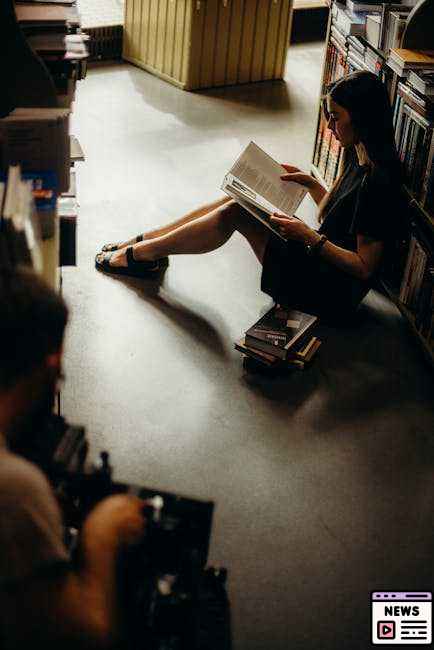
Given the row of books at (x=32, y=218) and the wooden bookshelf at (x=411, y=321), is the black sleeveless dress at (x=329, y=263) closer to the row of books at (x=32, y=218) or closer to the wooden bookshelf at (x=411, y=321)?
the wooden bookshelf at (x=411, y=321)

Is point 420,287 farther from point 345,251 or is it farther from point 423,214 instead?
point 345,251

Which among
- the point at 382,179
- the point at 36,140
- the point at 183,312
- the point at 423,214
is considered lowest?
the point at 183,312

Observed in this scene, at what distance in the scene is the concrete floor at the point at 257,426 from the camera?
2.21m

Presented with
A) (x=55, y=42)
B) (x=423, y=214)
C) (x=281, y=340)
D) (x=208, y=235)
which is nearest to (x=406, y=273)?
(x=423, y=214)

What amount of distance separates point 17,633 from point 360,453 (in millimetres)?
1654

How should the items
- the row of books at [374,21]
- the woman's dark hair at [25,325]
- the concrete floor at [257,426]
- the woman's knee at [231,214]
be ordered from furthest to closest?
the row of books at [374,21] → the woman's knee at [231,214] → the concrete floor at [257,426] → the woman's dark hair at [25,325]

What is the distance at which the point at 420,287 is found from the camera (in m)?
3.18

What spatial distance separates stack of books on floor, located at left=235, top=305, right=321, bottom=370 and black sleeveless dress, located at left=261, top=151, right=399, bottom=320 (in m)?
0.08

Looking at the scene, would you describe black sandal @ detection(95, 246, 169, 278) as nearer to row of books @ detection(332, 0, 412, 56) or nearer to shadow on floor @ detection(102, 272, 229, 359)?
shadow on floor @ detection(102, 272, 229, 359)

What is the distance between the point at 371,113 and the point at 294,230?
0.47 meters

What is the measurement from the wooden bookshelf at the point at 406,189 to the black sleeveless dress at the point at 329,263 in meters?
0.22

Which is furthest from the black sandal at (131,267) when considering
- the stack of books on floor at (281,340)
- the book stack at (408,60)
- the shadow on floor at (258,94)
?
the shadow on floor at (258,94)

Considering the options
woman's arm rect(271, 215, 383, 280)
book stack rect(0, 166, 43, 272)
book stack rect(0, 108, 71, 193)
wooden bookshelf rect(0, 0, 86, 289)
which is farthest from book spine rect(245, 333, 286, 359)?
book stack rect(0, 166, 43, 272)

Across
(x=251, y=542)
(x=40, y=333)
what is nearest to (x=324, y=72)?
(x=251, y=542)
